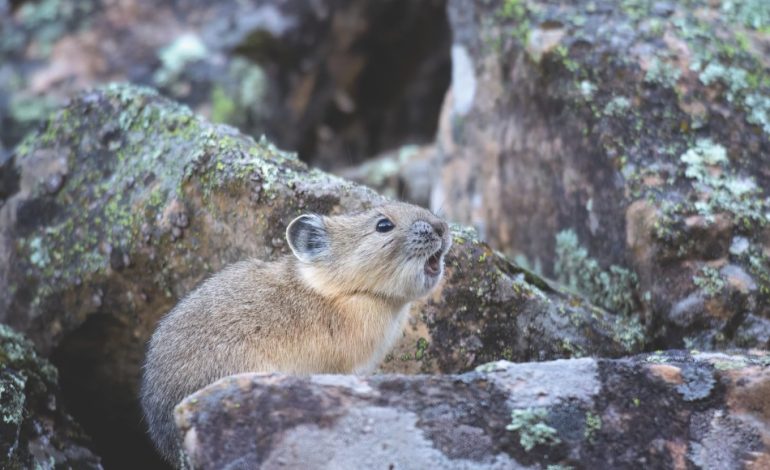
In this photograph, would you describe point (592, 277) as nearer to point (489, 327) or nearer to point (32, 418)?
point (489, 327)

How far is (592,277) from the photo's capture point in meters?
8.08

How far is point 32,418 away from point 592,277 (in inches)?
169

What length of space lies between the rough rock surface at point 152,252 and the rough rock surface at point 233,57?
11.7 feet

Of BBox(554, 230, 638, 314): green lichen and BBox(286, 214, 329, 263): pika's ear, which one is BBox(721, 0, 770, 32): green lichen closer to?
BBox(554, 230, 638, 314): green lichen

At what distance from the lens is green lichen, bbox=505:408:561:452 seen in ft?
16.5

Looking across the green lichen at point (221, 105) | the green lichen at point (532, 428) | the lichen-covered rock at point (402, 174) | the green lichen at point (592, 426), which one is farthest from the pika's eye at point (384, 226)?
the green lichen at point (221, 105)

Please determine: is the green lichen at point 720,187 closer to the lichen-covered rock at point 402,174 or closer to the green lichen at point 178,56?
the lichen-covered rock at point 402,174

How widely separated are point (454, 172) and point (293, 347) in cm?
406

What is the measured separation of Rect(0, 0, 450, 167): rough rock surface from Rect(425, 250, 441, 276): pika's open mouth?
219 inches

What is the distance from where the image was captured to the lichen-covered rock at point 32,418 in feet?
21.0

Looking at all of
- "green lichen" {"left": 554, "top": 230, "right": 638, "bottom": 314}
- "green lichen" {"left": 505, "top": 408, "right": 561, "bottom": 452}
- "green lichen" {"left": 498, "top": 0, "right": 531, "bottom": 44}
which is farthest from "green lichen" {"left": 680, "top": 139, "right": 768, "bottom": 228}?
"green lichen" {"left": 505, "top": 408, "right": 561, "bottom": 452}

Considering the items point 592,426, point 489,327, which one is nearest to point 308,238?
point 489,327

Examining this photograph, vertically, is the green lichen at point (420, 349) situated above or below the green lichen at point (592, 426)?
above

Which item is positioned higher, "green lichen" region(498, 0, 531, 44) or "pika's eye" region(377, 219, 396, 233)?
"green lichen" region(498, 0, 531, 44)
